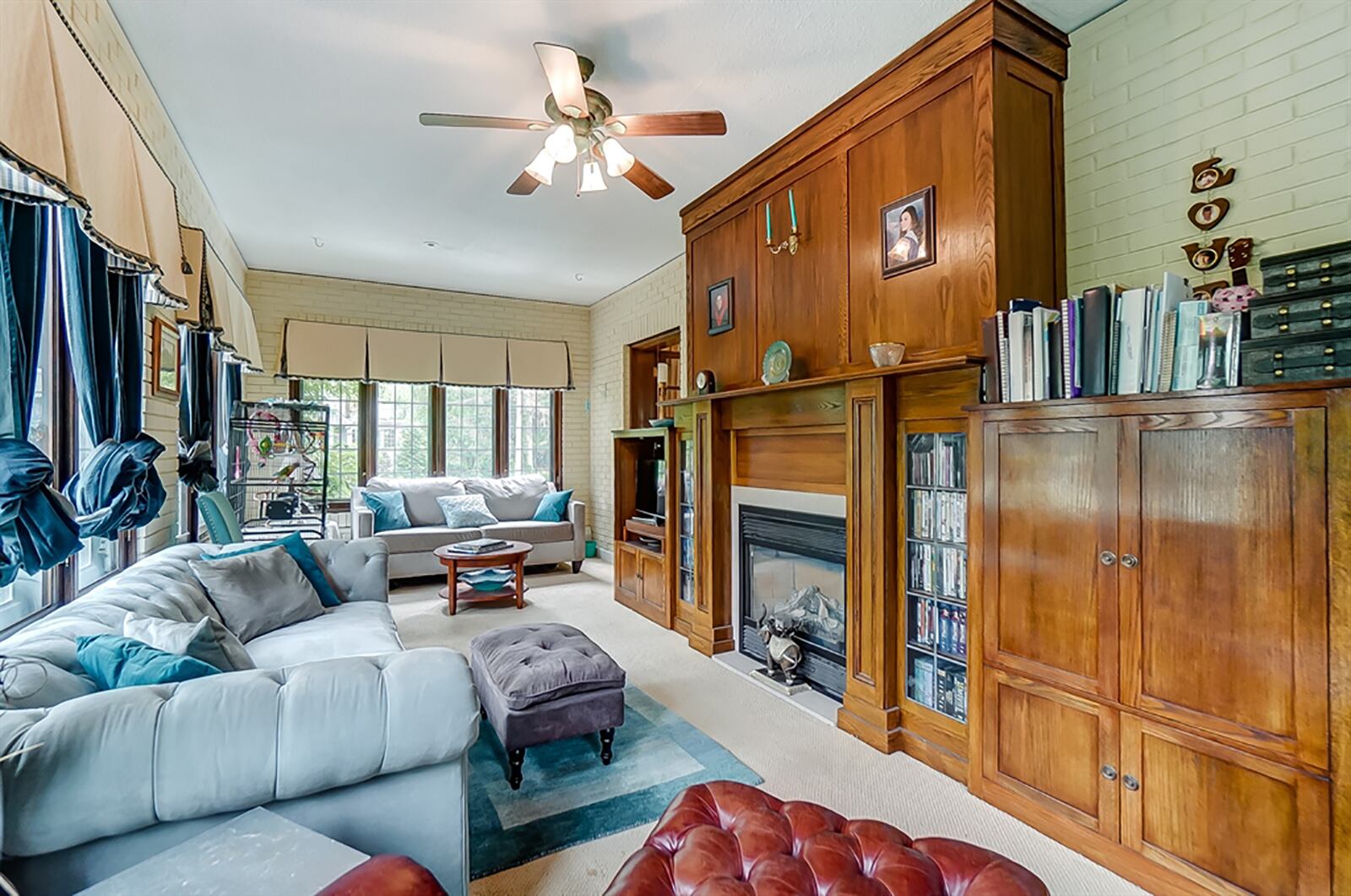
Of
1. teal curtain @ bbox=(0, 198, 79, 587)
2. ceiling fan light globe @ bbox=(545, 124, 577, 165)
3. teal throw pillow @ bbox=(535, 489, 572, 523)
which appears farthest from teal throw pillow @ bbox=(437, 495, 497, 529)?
teal curtain @ bbox=(0, 198, 79, 587)

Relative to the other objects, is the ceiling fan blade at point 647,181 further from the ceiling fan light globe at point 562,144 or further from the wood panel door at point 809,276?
the wood panel door at point 809,276

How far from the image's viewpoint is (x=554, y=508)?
20.9 feet

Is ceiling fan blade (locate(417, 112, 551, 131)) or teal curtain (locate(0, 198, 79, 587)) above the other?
ceiling fan blade (locate(417, 112, 551, 131))

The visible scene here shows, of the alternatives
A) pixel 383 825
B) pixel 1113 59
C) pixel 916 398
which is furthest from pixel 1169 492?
pixel 383 825

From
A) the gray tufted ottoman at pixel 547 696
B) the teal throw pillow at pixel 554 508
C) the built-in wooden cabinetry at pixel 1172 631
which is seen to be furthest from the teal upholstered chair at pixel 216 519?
the built-in wooden cabinetry at pixel 1172 631

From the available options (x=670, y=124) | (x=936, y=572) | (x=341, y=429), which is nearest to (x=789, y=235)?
(x=670, y=124)

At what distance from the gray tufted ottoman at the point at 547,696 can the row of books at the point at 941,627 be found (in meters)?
1.28

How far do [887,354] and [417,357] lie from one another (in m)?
5.31

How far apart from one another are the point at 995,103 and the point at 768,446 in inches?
76.4

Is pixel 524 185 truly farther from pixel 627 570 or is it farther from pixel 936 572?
pixel 627 570

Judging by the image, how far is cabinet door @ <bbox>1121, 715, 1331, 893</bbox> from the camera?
1.52 m

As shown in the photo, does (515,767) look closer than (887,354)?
Yes

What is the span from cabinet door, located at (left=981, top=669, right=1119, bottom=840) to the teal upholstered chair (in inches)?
151

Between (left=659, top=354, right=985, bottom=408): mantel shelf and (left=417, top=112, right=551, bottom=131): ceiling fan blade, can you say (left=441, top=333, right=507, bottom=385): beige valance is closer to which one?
(left=659, top=354, right=985, bottom=408): mantel shelf
